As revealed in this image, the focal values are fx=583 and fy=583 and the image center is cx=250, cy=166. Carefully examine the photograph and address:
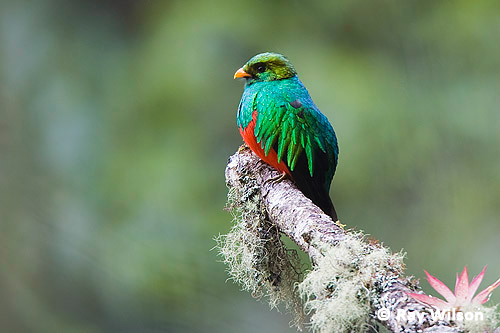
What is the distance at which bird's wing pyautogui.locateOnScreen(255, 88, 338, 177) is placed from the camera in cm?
270

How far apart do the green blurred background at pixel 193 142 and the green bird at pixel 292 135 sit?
9.61 ft

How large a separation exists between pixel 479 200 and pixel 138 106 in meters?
3.86

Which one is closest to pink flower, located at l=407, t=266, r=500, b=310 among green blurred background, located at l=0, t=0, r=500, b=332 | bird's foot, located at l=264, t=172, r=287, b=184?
bird's foot, located at l=264, t=172, r=287, b=184

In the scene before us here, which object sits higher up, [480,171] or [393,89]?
[393,89]

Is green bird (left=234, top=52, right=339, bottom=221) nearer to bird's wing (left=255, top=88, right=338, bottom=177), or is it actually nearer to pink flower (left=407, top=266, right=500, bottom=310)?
bird's wing (left=255, top=88, right=338, bottom=177)

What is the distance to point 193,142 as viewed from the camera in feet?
20.4

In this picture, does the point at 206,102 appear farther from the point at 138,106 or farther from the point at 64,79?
the point at 64,79

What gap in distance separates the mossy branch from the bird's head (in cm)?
40

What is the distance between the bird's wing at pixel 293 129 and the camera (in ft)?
8.87

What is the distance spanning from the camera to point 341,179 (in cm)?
591

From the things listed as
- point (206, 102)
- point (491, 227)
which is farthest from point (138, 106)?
point (491, 227)

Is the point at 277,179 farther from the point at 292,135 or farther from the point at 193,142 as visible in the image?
the point at 193,142

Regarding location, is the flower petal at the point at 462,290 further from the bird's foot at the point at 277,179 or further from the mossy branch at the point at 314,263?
the bird's foot at the point at 277,179

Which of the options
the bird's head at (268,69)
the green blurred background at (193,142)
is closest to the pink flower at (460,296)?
the bird's head at (268,69)
